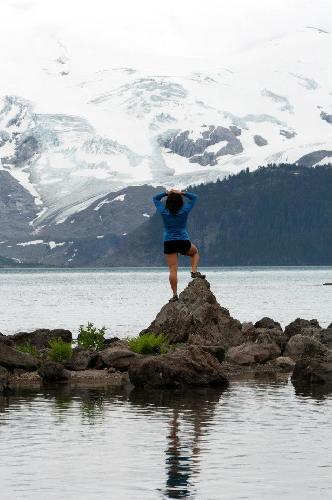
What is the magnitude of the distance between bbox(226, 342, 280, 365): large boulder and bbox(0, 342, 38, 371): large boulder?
21.6 feet

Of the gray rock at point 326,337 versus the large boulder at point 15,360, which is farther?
the gray rock at point 326,337

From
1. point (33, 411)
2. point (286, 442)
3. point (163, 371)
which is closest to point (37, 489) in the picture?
point (286, 442)

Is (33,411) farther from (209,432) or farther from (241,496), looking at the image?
(241,496)

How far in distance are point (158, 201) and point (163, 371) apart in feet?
19.0

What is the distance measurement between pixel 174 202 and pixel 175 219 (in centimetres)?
81

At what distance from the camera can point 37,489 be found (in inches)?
659

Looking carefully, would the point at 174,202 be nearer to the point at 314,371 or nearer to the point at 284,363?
the point at 314,371

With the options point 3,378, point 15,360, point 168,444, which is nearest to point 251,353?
point 15,360

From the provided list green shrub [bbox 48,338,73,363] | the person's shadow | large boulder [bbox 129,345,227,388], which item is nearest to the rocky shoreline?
large boulder [bbox 129,345,227,388]

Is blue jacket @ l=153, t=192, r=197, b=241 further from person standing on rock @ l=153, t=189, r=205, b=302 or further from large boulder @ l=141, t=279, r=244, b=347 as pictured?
large boulder @ l=141, t=279, r=244, b=347

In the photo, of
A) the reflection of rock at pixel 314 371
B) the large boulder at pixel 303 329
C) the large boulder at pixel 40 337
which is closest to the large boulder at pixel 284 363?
the reflection of rock at pixel 314 371

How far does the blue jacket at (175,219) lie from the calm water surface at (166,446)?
5824mm

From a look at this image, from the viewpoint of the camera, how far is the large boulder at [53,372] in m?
31.6

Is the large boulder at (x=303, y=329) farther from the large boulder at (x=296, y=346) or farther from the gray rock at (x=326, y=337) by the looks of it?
the large boulder at (x=296, y=346)
